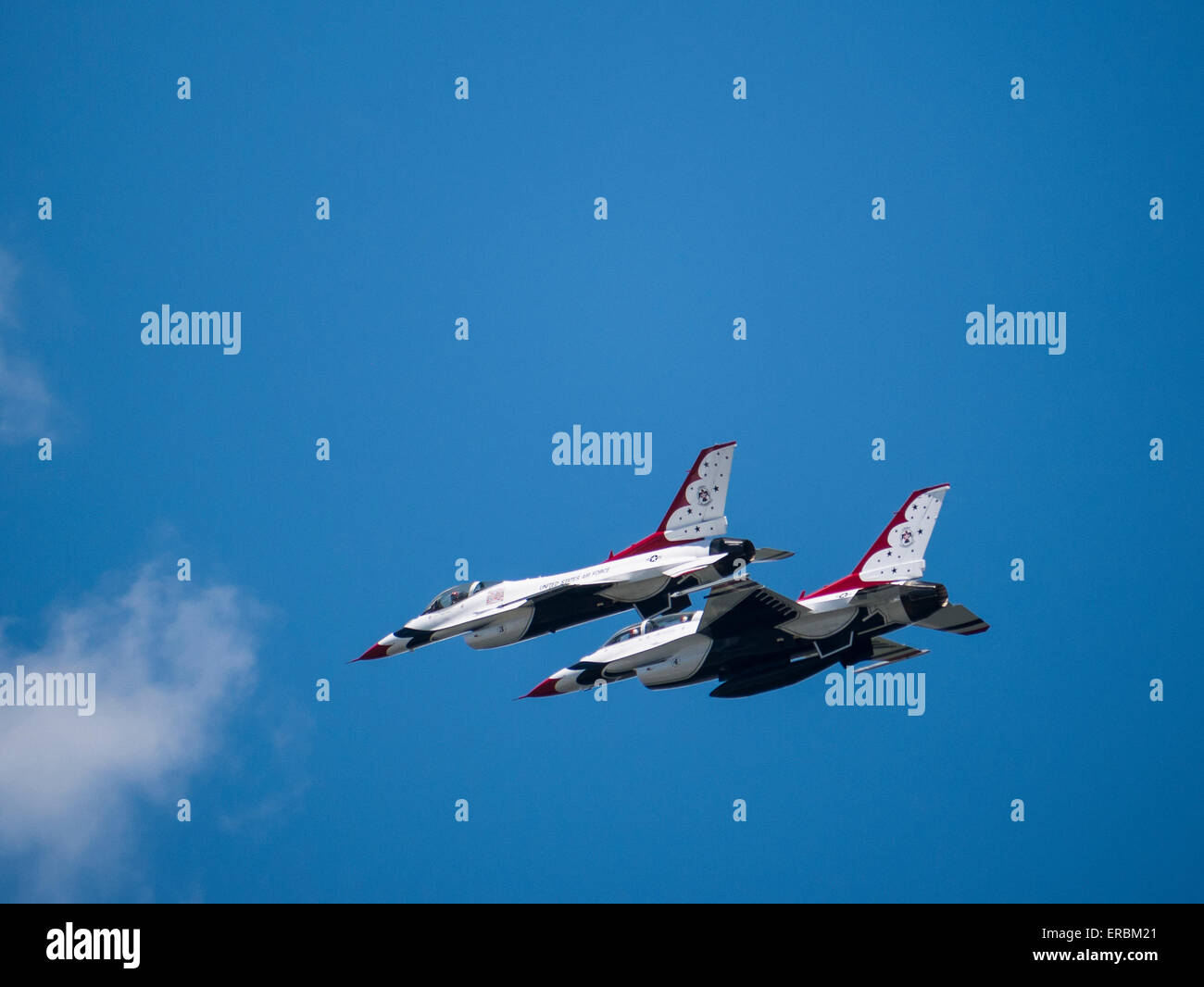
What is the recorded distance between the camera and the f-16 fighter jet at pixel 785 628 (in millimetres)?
45844

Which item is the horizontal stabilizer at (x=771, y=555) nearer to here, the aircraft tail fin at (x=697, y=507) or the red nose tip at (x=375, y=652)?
the aircraft tail fin at (x=697, y=507)

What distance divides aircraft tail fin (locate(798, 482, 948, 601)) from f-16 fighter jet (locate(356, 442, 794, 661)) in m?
3.39

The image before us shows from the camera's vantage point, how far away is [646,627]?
153ft

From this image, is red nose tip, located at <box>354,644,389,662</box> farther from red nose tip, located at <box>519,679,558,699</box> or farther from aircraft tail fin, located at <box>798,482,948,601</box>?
aircraft tail fin, located at <box>798,482,948,601</box>

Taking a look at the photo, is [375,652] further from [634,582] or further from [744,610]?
[744,610]

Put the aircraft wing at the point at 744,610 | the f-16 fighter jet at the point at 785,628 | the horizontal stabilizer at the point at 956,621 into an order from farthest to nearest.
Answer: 1. the horizontal stabilizer at the point at 956,621
2. the f-16 fighter jet at the point at 785,628
3. the aircraft wing at the point at 744,610

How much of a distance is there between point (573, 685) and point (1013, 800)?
68.6ft

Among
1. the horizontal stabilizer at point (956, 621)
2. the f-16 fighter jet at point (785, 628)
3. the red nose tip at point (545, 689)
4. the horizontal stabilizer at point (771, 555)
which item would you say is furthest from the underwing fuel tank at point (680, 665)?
the horizontal stabilizer at point (956, 621)

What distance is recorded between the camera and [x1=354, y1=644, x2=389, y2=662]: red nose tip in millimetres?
51178

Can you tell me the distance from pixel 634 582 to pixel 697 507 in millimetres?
3254

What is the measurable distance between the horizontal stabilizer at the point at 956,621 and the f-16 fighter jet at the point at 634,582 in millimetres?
5056

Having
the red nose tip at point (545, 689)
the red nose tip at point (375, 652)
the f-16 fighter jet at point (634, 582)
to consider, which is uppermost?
the f-16 fighter jet at point (634, 582)

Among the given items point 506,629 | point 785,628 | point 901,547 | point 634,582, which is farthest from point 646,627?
point 901,547
